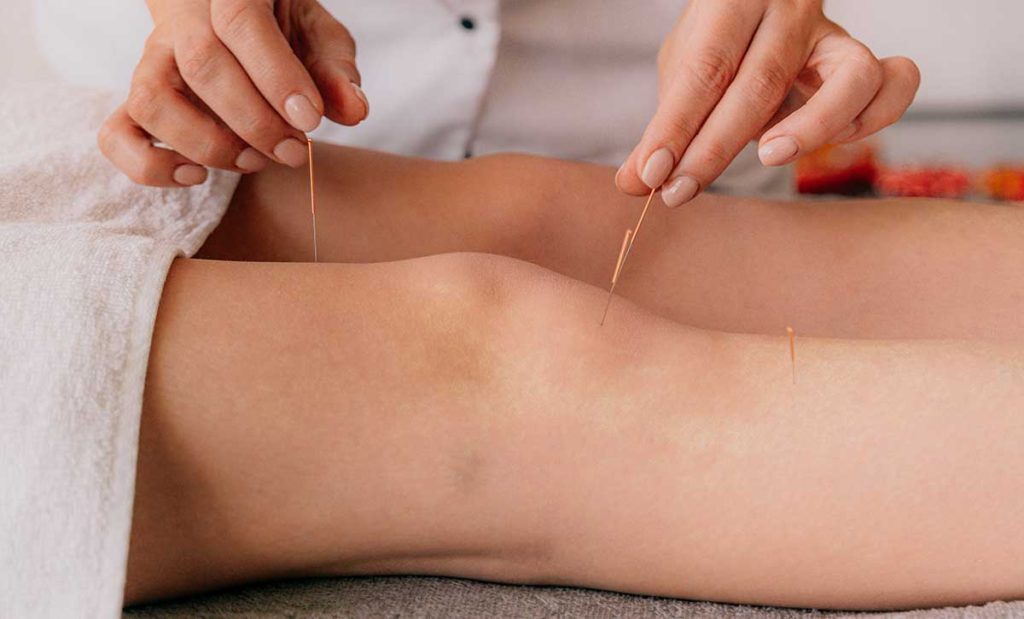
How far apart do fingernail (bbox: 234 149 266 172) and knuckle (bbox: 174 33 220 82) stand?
8 centimetres

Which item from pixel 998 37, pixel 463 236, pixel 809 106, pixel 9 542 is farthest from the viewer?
pixel 998 37

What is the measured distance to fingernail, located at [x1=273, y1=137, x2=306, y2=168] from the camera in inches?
34.6

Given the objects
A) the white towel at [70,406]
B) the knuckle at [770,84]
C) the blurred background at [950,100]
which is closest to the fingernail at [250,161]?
the white towel at [70,406]

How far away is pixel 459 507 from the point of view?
0.66 meters

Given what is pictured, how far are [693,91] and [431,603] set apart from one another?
1.51 ft

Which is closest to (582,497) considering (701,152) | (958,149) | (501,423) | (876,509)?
(501,423)

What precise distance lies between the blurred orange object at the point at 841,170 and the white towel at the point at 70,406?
1799mm

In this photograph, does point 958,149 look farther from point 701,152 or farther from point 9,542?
point 9,542

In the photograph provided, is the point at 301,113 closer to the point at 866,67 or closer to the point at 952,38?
the point at 866,67

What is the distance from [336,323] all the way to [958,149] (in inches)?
75.5

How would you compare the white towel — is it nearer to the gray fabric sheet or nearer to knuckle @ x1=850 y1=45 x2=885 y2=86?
the gray fabric sheet

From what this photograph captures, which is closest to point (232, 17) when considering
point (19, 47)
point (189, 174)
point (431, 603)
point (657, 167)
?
point (189, 174)

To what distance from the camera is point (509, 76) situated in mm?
1259

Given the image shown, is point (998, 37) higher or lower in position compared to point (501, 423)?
higher
